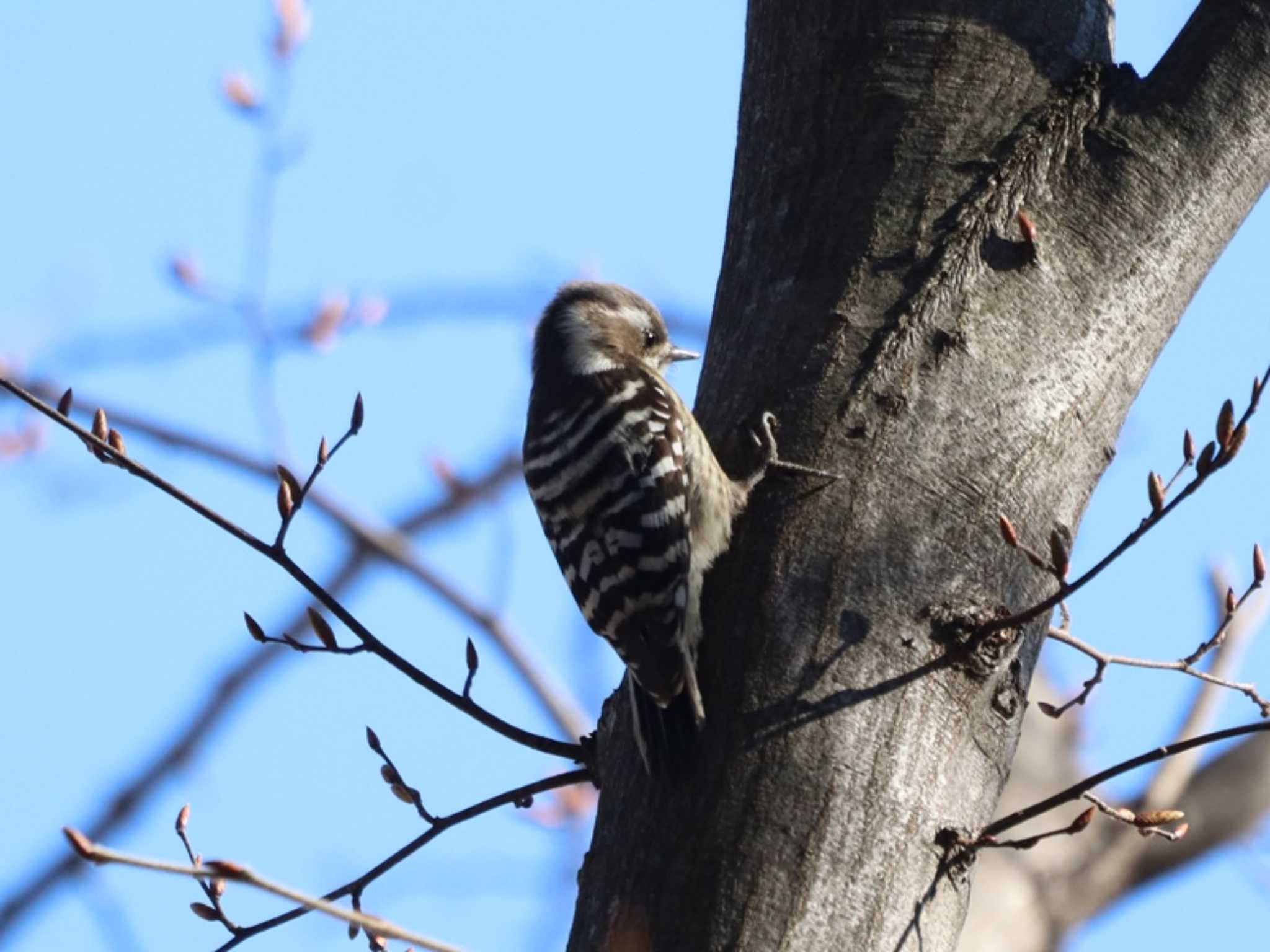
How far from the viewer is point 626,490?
4.24m

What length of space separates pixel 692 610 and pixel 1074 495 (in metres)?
0.86

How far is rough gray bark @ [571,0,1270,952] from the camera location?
2.75 metres

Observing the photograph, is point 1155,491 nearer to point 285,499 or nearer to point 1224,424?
point 1224,424

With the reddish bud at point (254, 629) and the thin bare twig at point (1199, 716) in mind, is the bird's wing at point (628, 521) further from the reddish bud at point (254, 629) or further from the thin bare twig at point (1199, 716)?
the thin bare twig at point (1199, 716)

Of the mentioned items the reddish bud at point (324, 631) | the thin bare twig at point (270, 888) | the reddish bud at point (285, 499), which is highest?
the reddish bud at point (285, 499)

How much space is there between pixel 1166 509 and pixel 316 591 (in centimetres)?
153

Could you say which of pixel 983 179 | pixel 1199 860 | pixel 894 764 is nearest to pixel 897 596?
pixel 894 764

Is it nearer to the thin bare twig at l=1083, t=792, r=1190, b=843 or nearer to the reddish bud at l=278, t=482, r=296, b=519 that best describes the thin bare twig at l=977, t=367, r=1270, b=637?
the thin bare twig at l=1083, t=792, r=1190, b=843

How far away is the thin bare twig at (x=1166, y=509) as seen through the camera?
2.60 metres

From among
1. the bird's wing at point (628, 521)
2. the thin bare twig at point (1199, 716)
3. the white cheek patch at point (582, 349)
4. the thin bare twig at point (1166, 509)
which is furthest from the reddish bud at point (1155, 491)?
the thin bare twig at point (1199, 716)

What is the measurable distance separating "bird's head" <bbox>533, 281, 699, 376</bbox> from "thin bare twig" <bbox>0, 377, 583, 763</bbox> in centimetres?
182

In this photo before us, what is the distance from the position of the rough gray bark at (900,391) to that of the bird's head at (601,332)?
1283mm

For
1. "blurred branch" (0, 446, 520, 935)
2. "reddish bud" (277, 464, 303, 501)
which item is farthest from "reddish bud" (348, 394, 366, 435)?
"blurred branch" (0, 446, 520, 935)

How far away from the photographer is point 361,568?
24.6 ft
